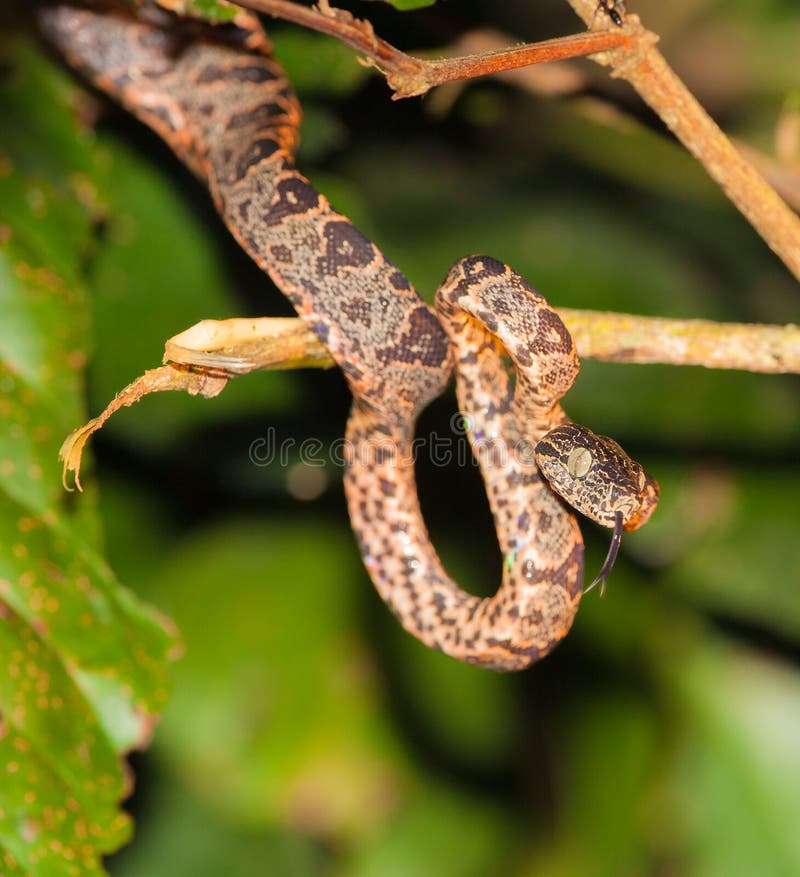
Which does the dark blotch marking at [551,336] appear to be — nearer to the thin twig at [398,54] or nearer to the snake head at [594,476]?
the snake head at [594,476]

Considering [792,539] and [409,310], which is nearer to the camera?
[409,310]

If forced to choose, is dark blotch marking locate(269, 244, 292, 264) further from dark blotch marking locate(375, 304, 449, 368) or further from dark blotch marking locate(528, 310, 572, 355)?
dark blotch marking locate(528, 310, 572, 355)

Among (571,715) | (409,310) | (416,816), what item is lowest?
(416,816)

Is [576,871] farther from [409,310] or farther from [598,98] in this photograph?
[598,98]

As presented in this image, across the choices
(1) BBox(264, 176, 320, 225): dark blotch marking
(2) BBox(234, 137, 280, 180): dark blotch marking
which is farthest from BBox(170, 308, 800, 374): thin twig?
(2) BBox(234, 137, 280, 180): dark blotch marking

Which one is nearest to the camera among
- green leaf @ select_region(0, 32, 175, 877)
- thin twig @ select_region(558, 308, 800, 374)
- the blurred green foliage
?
green leaf @ select_region(0, 32, 175, 877)

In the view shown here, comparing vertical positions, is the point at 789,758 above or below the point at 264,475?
below

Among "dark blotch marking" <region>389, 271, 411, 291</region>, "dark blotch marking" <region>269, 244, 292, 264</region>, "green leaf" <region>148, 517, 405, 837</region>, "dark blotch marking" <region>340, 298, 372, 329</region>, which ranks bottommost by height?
"green leaf" <region>148, 517, 405, 837</region>

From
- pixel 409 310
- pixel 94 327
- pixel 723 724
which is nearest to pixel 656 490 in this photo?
pixel 409 310
